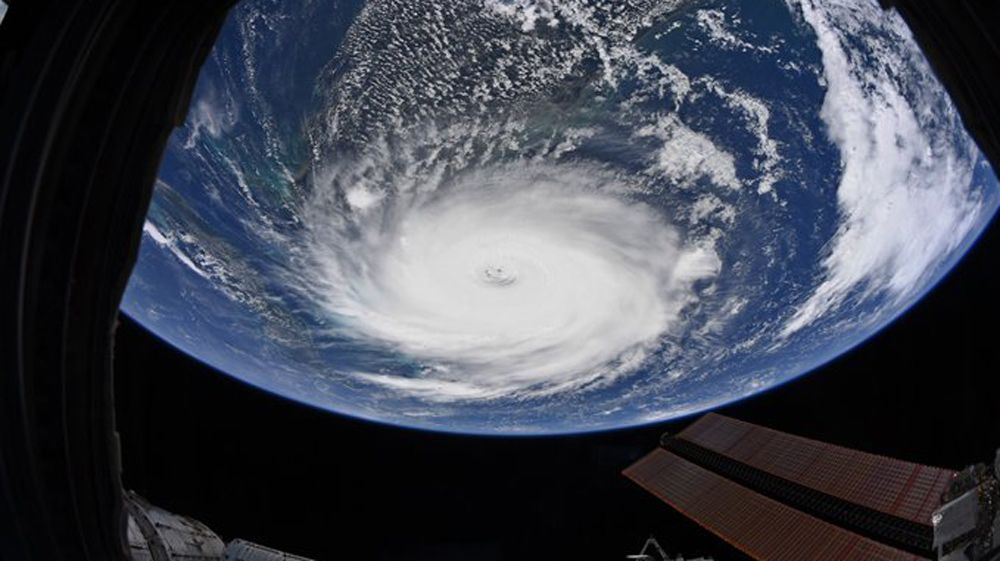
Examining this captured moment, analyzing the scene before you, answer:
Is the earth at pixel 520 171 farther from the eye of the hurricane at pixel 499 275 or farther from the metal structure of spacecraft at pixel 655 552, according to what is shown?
the metal structure of spacecraft at pixel 655 552

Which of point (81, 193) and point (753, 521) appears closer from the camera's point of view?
point (81, 193)

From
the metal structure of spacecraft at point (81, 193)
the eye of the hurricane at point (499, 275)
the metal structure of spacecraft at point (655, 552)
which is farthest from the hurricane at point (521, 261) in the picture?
the metal structure of spacecraft at point (655, 552)

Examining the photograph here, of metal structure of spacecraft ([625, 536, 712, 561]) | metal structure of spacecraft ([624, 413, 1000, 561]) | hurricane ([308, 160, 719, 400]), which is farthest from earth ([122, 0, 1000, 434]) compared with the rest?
metal structure of spacecraft ([624, 413, 1000, 561])

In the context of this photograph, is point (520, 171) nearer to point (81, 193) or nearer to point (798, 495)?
point (81, 193)

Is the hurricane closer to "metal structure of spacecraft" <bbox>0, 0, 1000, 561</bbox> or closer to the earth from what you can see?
the earth

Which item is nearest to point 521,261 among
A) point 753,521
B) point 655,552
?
point 655,552
